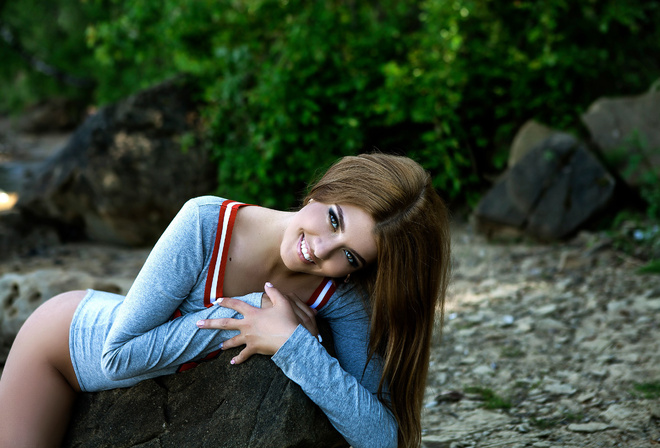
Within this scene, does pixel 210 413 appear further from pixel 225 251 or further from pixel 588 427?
pixel 588 427

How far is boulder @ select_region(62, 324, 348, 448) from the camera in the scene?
2.16 m

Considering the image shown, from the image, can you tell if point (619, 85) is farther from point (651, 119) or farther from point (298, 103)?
point (298, 103)

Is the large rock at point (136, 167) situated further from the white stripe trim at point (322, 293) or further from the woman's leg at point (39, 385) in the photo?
the white stripe trim at point (322, 293)

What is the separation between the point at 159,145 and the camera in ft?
23.7

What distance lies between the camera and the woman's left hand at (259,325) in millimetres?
2125

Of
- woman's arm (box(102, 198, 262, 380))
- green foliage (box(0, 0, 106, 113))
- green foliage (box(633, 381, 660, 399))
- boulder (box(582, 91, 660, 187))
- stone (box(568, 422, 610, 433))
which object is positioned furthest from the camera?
green foliage (box(0, 0, 106, 113))

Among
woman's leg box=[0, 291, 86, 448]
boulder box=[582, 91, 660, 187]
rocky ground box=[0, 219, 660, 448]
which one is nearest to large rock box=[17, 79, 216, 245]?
rocky ground box=[0, 219, 660, 448]

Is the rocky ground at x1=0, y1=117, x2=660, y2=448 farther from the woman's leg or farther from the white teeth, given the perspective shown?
the woman's leg

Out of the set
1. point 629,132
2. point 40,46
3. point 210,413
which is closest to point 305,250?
point 210,413

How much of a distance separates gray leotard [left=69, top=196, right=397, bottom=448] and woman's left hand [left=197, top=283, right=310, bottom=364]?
0.03m

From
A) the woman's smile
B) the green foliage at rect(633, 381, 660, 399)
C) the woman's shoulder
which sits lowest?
the green foliage at rect(633, 381, 660, 399)

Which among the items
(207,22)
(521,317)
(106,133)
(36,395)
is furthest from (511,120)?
(36,395)

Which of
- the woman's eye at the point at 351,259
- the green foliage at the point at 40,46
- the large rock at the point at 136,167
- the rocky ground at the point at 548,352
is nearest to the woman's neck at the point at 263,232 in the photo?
the woman's eye at the point at 351,259

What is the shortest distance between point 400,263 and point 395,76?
4.15 metres
